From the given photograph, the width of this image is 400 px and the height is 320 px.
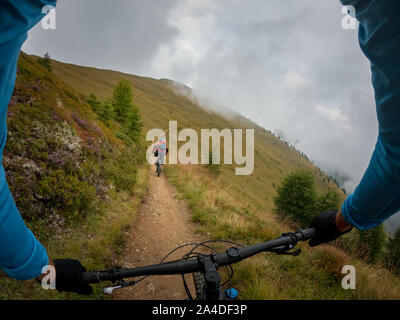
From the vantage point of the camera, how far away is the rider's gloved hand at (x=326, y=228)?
1.85m

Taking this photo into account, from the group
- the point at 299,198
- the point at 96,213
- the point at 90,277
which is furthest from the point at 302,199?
the point at 90,277

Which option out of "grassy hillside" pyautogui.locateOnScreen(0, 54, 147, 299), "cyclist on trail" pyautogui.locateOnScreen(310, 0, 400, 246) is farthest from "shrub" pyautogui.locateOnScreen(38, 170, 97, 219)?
"cyclist on trail" pyautogui.locateOnScreen(310, 0, 400, 246)

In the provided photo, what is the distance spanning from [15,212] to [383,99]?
1994 millimetres

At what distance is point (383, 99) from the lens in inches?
35.6

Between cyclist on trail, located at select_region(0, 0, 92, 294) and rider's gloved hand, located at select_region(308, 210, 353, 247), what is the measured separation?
2.14 metres

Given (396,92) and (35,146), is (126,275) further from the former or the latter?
(35,146)

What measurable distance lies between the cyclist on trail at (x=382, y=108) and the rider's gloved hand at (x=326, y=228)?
0.34 metres

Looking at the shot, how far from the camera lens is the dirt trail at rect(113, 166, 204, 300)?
388cm

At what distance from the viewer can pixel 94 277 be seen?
4.56 feet

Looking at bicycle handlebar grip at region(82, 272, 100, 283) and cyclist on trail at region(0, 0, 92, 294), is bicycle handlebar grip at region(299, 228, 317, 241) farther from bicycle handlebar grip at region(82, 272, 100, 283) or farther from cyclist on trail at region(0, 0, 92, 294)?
cyclist on trail at region(0, 0, 92, 294)

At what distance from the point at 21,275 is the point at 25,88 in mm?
8580

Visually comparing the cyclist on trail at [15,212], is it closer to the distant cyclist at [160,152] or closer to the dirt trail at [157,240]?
the dirt trail at [157,240]

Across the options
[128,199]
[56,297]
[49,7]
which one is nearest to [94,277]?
[49,7]

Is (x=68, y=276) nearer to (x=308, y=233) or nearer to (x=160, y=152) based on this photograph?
(x=308, y=233)
